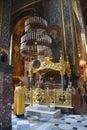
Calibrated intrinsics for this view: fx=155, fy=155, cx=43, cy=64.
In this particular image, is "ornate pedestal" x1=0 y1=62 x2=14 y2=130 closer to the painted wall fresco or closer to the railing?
the painted wall fresco

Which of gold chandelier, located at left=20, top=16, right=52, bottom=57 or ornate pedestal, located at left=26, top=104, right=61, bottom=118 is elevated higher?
gold chandelier, located at left=20, top=16, right=52, bottom=57

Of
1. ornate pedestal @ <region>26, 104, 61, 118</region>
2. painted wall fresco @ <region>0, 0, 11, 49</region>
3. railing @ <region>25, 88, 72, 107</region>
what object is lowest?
ornate pedestal @ <region>26, 104, 61, 118</region>

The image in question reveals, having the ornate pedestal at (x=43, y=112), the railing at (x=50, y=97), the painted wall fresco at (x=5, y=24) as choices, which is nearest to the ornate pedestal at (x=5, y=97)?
the painted wall fresco at (x=5, y=24)

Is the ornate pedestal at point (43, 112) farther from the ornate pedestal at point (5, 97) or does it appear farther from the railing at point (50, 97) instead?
the ornate pedestal at point (5, 97)

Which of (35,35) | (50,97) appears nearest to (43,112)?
(50,97)

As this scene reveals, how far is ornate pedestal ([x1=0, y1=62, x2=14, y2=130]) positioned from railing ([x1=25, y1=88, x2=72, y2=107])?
13.4ft

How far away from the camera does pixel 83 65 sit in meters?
14.6

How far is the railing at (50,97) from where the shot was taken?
8.11m

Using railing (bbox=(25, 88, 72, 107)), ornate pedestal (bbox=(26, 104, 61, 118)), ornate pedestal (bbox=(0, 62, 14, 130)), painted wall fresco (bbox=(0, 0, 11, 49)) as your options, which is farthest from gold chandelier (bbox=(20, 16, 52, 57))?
ornate pedestal (bbox=(0, 62, 14, 130))

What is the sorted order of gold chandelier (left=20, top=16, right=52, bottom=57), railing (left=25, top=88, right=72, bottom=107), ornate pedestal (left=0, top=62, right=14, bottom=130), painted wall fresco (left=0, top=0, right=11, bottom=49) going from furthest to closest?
gold chandelier (left=20, top=16, right=52, bottom=57) < railing (left=25, top=88, right=72, bottom=107) < painted wall fresco (left=0, top=0, right=11, bottom=49) < ornate pedestal (left=0, top=62, right=14, bottom=130)

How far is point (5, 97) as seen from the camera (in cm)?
405

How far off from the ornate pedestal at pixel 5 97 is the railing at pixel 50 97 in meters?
4.09

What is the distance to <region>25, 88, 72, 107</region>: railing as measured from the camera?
319 inches

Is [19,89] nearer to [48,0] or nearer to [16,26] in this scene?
[48,0]
